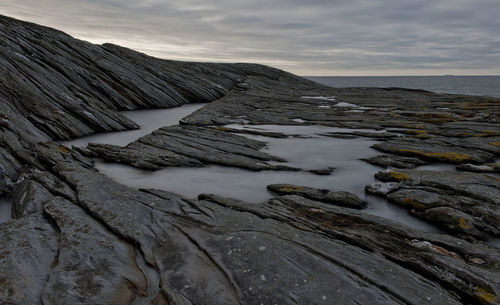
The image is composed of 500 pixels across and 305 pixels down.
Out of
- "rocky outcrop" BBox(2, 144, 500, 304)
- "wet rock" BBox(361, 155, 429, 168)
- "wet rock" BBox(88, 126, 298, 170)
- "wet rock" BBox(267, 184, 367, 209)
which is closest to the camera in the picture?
"rocky outcrop" BBox(2, 144, 500, 304)

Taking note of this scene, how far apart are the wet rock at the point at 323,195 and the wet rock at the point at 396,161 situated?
576 centimetres

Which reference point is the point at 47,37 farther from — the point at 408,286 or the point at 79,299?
the point at 408,286

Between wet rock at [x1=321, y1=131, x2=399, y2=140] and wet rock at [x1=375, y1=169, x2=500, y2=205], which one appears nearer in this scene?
wet rock at [x1=375, y1=169, x2=500, y2=205]

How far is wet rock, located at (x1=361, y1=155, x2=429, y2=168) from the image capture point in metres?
16.7

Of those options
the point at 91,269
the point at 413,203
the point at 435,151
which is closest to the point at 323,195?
the point at 413,203

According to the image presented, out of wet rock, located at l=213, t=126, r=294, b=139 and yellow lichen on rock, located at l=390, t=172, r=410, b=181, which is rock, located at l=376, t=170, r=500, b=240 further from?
wet rock, located at l=213, t=126, r=294, b=139

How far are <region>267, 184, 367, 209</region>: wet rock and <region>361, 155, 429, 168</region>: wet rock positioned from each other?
5.76m

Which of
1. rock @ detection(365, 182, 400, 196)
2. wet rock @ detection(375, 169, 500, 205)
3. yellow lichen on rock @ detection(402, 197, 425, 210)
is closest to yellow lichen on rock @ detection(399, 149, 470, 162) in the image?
wet rock @ detection(375, 169, 500, 205)

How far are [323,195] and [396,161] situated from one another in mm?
7261

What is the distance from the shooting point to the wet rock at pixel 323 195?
12.0 metres

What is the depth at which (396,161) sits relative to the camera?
17.2 metres

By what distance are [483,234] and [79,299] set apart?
11.1 metres

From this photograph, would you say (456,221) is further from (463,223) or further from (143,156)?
(143,156)

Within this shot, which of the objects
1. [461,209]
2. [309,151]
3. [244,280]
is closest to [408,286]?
[244,280]
